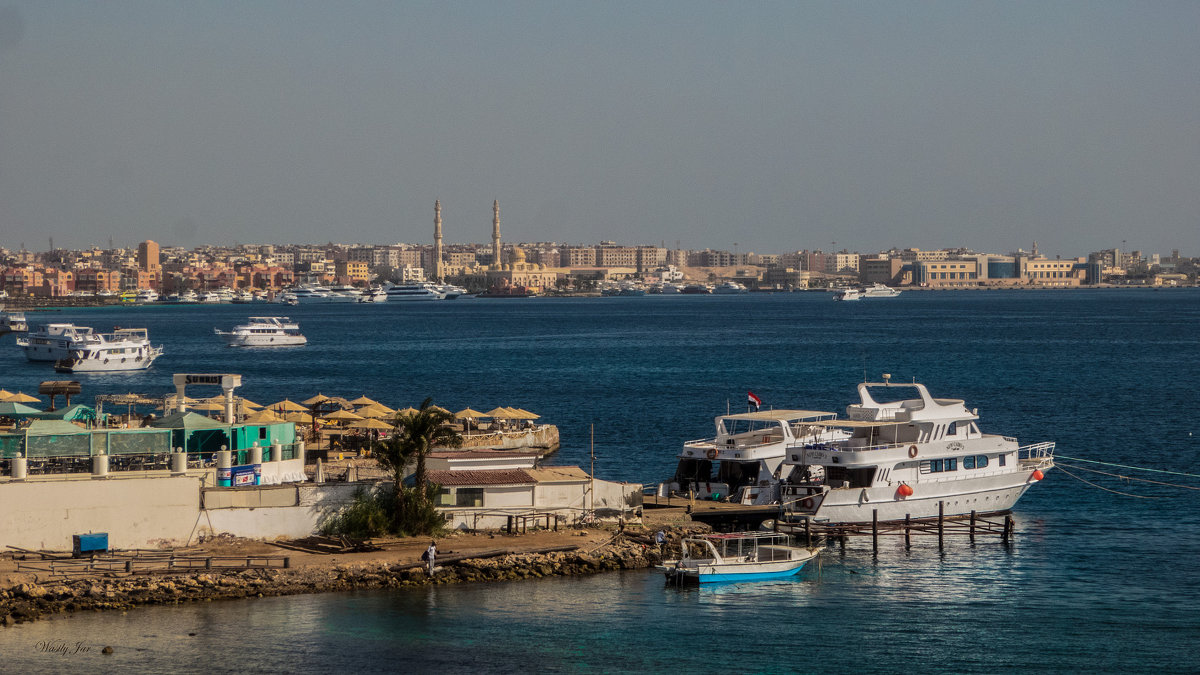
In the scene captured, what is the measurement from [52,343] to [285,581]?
87.1m

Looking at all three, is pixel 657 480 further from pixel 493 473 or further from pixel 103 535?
pixel 103 535

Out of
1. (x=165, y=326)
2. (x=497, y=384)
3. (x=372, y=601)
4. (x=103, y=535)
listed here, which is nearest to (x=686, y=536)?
(x=372, y=601)

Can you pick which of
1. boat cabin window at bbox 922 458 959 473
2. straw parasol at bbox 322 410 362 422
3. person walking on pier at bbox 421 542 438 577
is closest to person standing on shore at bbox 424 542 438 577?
person walking on pier at bbox 421 542 438 577

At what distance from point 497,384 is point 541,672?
2385 inches

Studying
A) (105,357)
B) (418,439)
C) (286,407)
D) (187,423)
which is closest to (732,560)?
(418,439)

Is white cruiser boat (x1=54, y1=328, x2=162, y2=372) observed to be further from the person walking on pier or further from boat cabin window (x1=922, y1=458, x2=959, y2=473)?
the person walking on pier

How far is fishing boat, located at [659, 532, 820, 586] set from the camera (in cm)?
3097

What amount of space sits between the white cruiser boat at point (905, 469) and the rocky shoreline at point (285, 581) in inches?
266

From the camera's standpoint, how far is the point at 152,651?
24859 mm

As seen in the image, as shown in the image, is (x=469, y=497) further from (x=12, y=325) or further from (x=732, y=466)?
(x=12, y=325)

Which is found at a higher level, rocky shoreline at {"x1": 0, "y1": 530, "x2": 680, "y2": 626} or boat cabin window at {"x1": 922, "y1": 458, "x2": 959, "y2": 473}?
boat cabin window at {"x1": 922, "y1": 458, "x2": 959, "y2": 473}

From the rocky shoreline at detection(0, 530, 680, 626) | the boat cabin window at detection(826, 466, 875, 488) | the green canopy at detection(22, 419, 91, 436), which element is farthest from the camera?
the boat cabin window at detection(826, 466, 875, 488)

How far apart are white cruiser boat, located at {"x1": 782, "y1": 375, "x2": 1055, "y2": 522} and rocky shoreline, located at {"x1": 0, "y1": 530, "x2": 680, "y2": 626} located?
676cm

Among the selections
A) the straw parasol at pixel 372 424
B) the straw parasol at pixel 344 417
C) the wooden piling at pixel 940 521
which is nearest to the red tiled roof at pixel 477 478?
the wooden piling at pixel 940 521
